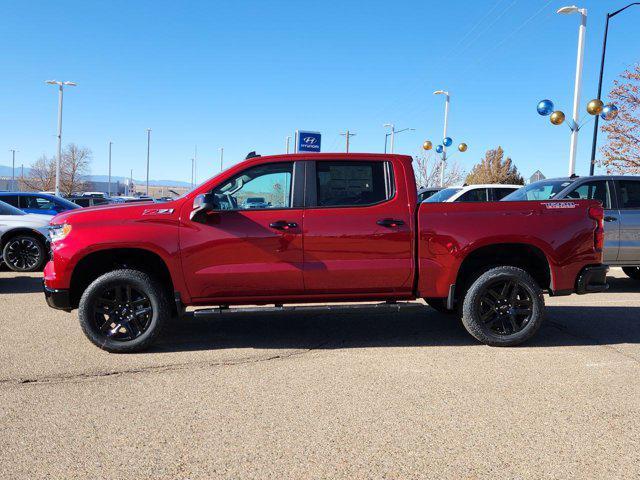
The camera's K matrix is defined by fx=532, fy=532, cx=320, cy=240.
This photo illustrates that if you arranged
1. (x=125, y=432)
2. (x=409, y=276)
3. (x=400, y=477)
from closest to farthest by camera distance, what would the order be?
(x=400, y=477), (x=125, y=432), (x=409, y=276)

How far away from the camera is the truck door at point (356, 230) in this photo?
5.04 m

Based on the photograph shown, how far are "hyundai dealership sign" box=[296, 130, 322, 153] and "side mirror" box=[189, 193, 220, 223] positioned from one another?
12491 mm

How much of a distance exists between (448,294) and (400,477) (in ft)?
8.86

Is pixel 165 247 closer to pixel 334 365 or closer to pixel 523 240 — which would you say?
pixel 334 365

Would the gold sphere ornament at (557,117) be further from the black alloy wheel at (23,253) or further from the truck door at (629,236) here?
the black alloy wheel at (23,253)

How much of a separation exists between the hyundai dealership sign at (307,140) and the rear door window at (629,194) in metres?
10.4

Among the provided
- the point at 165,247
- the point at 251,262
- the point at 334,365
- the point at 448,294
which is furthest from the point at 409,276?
the point at 165,247

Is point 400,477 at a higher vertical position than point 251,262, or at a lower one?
lower

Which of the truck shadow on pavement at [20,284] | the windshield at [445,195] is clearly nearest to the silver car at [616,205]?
the windshield at [445,195]

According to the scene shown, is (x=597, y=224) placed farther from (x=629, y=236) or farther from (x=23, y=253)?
(x=23, y=253)

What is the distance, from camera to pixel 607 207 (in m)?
8.45

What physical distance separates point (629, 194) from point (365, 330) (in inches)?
211

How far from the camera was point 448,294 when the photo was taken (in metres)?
5.28

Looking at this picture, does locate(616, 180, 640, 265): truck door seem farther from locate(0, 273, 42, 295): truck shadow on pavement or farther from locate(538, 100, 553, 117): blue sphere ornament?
locate(538, 100, 553, 117): blue sphere ornament
